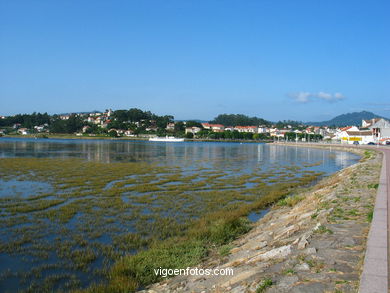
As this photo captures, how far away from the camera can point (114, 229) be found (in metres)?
12.7

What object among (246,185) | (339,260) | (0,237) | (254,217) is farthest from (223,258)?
(246,185)

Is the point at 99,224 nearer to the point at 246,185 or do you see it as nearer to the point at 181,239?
the point at 181,239

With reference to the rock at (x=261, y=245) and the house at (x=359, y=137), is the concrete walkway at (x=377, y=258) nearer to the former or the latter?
the rock at (x=261, y=245)

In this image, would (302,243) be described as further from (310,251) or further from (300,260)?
(300,260)

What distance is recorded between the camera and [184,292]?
6.80 meters

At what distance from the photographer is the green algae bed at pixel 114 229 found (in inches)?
337

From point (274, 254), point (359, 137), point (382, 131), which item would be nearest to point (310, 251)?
point (274, 254)

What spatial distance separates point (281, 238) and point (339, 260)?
10.3 ft

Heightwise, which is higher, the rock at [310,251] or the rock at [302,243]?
the rock at [310,251]

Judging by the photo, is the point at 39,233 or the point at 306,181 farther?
the point at 306,181

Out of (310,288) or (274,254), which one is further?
(274,254)

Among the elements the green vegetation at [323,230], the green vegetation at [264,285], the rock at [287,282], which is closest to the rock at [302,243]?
the green vegetation at [323,230]

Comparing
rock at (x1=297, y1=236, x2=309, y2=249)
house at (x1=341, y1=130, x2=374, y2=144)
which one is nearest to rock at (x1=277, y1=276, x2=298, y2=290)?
rock at (x1=297, y1=236, x2=309, y2=249)

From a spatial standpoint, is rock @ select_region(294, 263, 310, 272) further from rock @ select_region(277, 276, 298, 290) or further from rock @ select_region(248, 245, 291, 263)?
rock @ select_region(248, 245, 291, 263)
